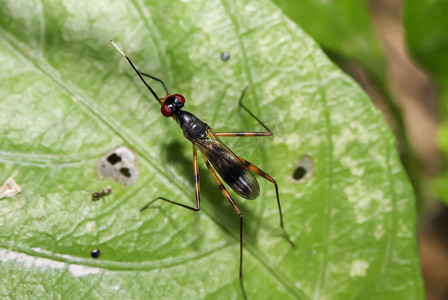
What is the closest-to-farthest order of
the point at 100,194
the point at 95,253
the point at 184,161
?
the point at 95,253
the point at 100,194
the point at 184,161

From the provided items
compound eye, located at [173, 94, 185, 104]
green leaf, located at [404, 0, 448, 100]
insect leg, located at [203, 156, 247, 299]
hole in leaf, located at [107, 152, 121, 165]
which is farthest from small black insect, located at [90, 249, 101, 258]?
green leaf, located at [404, 0, 448, 100]

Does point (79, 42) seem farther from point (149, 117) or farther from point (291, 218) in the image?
point (291, 218)

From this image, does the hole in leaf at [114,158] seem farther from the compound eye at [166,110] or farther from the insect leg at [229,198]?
the insect leg at [229,198]

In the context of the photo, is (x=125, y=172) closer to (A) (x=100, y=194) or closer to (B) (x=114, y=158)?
(B) (x=114, y=158)

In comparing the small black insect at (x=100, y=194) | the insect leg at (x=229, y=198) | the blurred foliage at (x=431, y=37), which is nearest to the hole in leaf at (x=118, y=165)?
the small black insect at (x=100, y=194)

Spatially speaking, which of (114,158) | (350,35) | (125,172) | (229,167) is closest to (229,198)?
(229,167)

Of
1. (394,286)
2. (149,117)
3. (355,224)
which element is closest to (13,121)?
(149,117)

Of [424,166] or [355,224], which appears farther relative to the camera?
[424,166]
